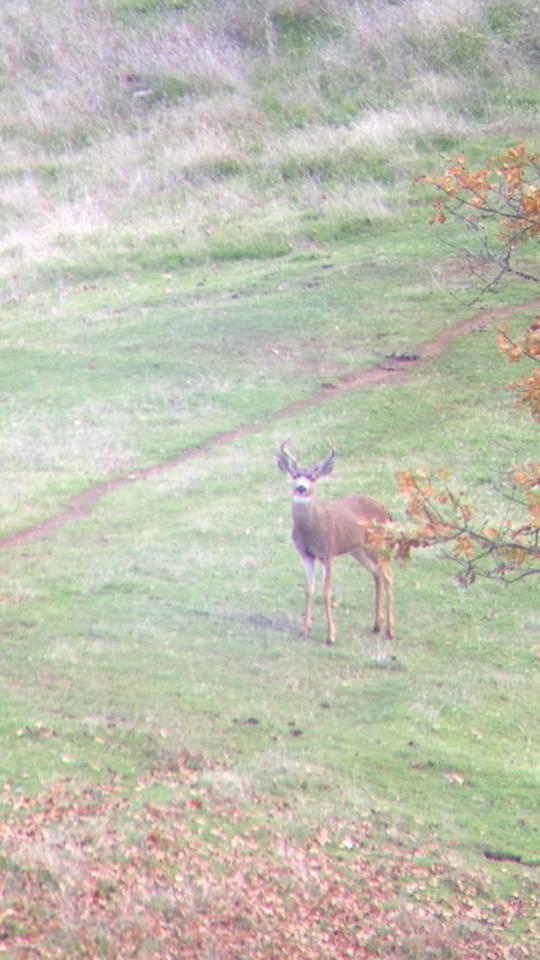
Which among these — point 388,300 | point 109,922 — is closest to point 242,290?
point 388,300

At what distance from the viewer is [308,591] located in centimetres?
1338

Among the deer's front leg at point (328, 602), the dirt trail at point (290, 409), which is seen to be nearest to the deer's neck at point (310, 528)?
the deer's front leg at point (328, 602)

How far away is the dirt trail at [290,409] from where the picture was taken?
16297mm

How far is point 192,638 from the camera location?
1315 cm

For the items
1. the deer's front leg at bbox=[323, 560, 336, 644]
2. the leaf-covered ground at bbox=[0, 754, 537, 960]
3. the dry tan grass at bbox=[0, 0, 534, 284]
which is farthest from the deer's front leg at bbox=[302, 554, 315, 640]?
the dry tan grass at bbox=[0, 0, 534, 284]

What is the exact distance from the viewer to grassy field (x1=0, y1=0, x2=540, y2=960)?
31.3ft

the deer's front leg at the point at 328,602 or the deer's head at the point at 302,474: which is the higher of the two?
the deer's head at the point at 302,474

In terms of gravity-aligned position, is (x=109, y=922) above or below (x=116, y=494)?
above

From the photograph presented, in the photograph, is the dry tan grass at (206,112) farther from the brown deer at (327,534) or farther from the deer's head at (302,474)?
the brown deer at (327,534)

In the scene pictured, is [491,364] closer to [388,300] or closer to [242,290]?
[388,300]

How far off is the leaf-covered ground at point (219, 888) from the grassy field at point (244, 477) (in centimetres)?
2

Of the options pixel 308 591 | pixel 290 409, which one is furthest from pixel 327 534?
pixel 290 409

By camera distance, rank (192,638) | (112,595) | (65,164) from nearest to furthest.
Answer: (192,638)
(112,595)
(65,164)

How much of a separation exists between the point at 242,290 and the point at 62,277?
3.23m
